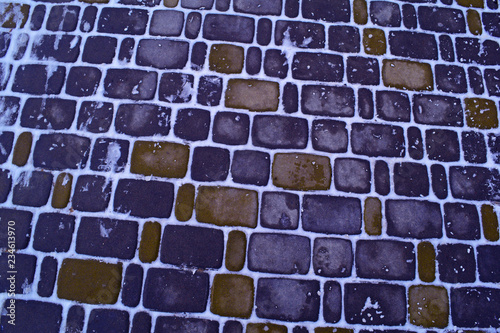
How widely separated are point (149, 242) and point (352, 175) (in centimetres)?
118

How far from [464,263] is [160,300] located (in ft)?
5.39

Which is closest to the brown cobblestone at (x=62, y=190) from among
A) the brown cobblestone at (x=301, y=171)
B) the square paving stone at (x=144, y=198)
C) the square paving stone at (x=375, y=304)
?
the square paving stone at (x=144, y=198)

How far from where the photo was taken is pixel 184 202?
5.73 feet

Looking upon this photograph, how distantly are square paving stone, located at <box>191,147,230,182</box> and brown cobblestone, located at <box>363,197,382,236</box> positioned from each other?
2.66ft

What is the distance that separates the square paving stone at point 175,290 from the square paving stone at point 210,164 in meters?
0.52

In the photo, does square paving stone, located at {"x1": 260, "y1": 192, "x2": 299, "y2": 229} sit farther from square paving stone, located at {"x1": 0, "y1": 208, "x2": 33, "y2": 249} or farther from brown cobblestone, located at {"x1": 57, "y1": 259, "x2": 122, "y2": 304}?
square paving stone, located at {"x1": 0, "y1": 208, "x2": 33, "y2": 249}

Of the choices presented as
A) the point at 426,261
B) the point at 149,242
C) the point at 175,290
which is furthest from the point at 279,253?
the point at 426,261


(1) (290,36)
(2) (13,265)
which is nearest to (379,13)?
(1) (290,36)

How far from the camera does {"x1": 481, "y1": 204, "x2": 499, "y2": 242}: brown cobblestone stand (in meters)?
1.78

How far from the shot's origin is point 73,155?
Answer: 1.82m

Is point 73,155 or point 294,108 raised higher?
point 294,108

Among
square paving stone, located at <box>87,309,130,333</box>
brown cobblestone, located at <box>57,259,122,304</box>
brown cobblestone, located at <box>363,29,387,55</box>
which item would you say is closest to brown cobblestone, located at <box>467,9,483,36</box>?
brown cobblestone, located at <box>363,29,387,55</box>

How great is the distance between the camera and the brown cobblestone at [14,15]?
2.03 metres

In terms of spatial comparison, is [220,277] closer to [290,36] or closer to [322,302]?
[322,302]
